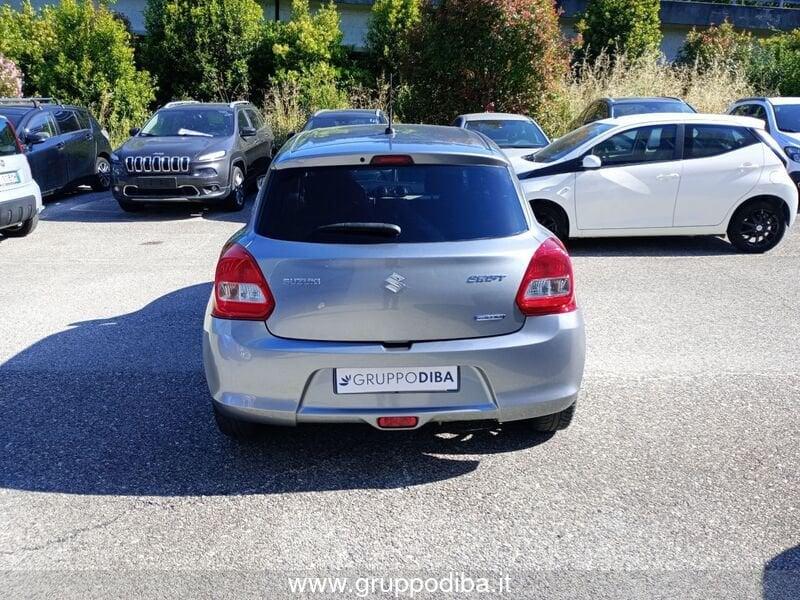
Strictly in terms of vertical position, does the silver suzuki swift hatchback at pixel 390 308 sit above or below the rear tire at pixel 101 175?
above

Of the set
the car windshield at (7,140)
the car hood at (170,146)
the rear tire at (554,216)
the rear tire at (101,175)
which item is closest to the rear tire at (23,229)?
the car windshield at (7,140)

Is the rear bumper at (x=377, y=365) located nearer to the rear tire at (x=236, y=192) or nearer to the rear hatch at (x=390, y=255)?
the rear hatch at (x=390, y=255)

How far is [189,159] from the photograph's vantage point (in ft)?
40.2

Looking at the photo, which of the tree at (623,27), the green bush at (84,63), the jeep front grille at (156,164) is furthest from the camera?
the tree at (623,27)

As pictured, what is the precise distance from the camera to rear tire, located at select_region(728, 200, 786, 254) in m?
9.60

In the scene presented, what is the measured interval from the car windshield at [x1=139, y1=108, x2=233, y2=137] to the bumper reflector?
10.6 m

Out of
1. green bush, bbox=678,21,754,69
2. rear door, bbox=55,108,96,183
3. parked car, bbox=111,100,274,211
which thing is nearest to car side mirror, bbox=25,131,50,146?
rear door, bbox=55,108,96,183

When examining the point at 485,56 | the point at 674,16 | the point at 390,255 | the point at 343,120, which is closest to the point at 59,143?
the point at 343,120

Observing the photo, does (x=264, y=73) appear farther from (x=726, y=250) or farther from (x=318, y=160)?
(x=318, y=160)

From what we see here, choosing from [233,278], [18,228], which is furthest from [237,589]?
[18,228]

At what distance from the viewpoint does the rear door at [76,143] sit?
14.2 metres

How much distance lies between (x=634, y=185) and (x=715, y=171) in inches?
38.6

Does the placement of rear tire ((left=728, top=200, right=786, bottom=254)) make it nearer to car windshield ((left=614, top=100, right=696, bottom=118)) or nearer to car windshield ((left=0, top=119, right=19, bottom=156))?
car windshield ((left=614, top=100, right=696, bottom=118))

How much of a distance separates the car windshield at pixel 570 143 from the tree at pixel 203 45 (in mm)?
14639
